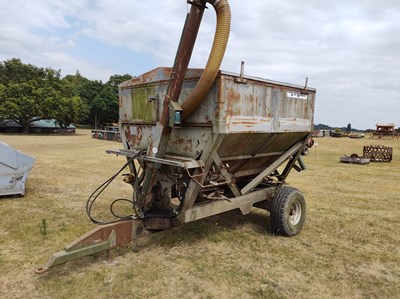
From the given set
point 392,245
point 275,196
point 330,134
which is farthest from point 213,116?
point 330,134

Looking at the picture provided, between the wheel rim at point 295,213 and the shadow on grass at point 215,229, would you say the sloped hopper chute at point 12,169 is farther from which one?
the wheel rim at point 295,213

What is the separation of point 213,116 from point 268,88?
124cm

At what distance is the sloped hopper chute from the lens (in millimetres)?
6979

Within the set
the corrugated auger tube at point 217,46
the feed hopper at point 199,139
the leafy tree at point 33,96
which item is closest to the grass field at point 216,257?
the feed hopper at point 199,139

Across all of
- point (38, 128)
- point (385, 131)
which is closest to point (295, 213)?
point (38, 128)

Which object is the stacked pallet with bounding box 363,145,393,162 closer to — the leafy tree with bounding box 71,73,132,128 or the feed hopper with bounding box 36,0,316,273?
the feed hopper with bounding box 36,0,316,273

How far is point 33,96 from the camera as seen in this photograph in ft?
115

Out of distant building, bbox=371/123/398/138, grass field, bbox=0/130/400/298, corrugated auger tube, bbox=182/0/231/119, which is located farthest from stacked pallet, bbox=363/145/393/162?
distant building, bbox=371/123/398/138

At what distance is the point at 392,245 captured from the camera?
17.2 ft

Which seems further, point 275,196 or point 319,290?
point 275,196

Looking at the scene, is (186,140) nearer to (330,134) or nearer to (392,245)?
(392,245)

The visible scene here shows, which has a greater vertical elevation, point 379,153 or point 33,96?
point 33,96

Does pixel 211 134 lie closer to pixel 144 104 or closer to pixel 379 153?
pixel 144 104

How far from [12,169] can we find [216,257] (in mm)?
5238
